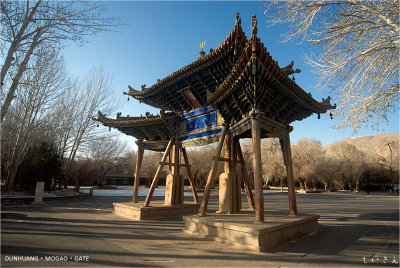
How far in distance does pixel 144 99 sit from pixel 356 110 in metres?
8.76

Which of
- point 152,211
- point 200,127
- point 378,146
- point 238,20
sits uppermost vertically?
point 378,146

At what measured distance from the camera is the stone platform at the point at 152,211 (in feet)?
29.5

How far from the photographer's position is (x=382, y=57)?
7.15 m

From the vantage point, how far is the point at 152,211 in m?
9.19

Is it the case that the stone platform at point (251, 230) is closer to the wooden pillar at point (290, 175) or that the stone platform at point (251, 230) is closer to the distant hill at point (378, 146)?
the wooden pillar at point (290, 175)

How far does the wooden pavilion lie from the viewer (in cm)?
613

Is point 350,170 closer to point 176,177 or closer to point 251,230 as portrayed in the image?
point 176,177

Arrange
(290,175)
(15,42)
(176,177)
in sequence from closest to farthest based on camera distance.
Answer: (15,42) < (290,175) < (176,177)

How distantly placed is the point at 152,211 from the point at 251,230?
5298 mm

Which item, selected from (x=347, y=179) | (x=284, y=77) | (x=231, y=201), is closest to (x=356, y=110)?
(x=284, y=77)

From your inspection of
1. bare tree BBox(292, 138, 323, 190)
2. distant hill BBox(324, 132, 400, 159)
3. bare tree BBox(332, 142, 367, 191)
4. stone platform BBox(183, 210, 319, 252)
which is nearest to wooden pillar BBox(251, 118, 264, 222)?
stone platform BBox(183, 210, 319, 252)

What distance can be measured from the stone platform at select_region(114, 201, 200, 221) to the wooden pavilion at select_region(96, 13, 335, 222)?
0.44 meters

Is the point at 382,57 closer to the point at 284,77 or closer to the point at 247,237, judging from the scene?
the point at 284,77

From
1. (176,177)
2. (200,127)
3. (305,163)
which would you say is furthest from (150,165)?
(200,127)
